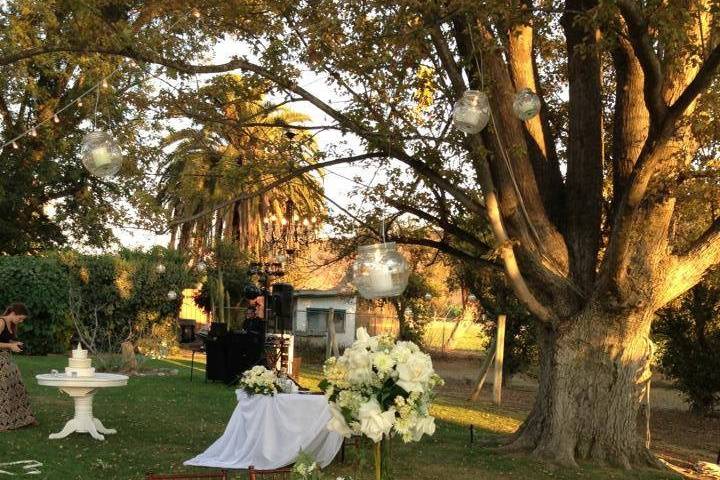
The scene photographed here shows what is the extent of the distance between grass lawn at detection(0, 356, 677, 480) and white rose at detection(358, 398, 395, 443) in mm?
5115

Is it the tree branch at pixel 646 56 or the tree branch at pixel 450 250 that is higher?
the tree branch at pixel 646 56

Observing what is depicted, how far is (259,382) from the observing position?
352 inches

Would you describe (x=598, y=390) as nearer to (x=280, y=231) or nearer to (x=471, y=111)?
(x=471, y=111)

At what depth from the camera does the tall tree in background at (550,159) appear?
31.2 ft

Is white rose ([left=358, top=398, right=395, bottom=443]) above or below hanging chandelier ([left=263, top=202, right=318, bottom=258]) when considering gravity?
below

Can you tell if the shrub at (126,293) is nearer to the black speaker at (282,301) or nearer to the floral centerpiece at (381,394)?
the black speaker at (282,301)

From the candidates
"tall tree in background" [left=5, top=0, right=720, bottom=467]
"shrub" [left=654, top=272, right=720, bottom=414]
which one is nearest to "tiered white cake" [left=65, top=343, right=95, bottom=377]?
"tall tree in background" [left=5, top=0, right=720, bottom=467]

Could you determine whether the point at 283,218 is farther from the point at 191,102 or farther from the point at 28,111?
the point at 191,102

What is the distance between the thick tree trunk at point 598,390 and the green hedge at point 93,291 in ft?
47.2

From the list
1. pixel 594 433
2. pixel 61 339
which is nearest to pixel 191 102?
pixel 594 433

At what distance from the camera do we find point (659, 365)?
19078 millimetres

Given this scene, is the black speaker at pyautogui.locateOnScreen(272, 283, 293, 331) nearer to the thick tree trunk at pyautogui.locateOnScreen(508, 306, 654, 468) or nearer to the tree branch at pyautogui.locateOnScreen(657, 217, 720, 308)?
the thick tree trunk at pyautogui.locateOnScreen(508, 306, 654, 468)

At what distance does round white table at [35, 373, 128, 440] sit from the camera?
10156mm

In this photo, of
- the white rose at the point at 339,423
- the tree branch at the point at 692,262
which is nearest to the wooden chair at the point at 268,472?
the white rose at the point at 339,423
